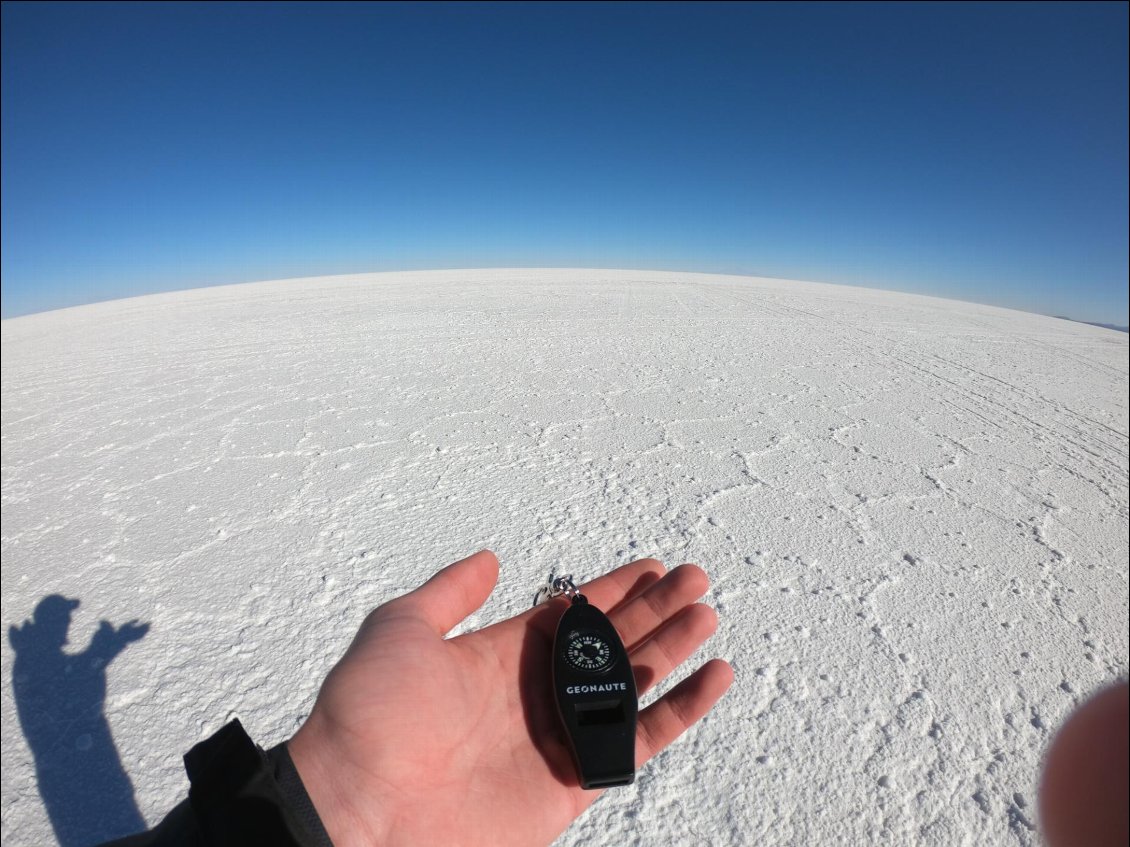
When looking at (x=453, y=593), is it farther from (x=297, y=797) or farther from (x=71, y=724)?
(x=71, y=724)

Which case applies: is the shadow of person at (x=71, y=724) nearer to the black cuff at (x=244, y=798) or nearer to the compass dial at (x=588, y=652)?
the black cuff at (x=244, y=798)

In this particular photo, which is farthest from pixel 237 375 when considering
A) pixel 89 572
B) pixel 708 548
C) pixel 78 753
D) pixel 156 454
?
pixel 708 548

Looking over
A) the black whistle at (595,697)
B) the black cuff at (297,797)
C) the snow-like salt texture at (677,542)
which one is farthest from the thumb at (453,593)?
the snow-like salt texture at (677,542)

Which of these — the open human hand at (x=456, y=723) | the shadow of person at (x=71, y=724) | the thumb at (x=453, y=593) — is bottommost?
the shadow of person at (x=71, y=724)

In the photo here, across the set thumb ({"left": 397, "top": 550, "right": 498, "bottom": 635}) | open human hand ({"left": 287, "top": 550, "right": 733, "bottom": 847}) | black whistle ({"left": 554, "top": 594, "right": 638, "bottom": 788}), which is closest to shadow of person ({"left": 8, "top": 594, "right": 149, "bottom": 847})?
open human hand ({"left": 287, "top": 550, "right": 733, "bottom": 847})

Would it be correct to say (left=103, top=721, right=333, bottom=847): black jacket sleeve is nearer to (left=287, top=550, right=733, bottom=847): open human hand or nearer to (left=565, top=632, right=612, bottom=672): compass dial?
(left=287, top=550, right=733, bottom=847): open human hand

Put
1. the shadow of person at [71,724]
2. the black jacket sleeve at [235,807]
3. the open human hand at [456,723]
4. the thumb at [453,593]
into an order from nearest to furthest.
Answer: the black jacket sleeve at [235,807]
the open human hand at [456,723]
the thumb at [453,593]
the shadow of person at [71,724]

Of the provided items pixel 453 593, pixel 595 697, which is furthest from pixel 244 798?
pixel 595 697
